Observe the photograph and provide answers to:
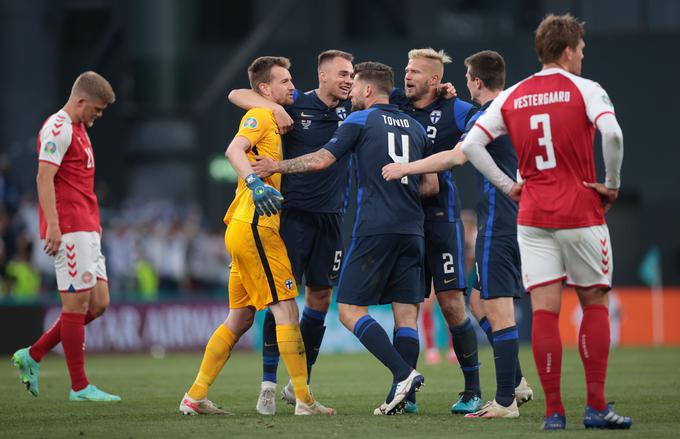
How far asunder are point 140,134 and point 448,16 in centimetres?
808

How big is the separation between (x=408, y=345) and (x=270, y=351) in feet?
3.71

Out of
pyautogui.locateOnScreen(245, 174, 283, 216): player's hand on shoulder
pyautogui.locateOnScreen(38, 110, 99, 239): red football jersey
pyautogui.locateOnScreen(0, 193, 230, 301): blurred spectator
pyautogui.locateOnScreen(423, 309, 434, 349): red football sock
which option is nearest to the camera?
pyautogui.locateOnScreen(245, 174, 283, 216): player's hand on shoulder

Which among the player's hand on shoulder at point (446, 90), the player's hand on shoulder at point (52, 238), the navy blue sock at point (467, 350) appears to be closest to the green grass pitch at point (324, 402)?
the navy blue sock at point (467, 350)

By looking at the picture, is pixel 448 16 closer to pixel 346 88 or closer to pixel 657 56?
pixel 657 56

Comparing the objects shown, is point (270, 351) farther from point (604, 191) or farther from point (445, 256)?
point (604, 191)

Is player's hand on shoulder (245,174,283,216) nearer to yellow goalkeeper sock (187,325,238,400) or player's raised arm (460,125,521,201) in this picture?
yellow goalkeeper sock (187,325,238,400)

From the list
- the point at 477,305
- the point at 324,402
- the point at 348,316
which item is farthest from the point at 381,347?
the point at 324,402

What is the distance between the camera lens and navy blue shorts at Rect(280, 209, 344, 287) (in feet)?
28.8

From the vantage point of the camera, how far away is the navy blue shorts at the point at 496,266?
27.2 ft

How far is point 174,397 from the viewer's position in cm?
1002

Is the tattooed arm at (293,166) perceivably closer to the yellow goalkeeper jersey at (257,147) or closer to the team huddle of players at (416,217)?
the team huddle of players at (416,217)

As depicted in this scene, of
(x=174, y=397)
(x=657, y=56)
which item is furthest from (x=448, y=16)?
(x=174, y=397)

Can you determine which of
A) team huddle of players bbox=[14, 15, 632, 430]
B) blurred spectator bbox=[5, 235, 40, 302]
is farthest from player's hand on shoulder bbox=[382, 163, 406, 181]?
blurred spectator bbox=[5, 235, 40, 302]

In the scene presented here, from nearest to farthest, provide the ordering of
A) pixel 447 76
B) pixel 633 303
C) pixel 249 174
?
pixel 249 174 < pixel 633 303 < pixel 447 76
